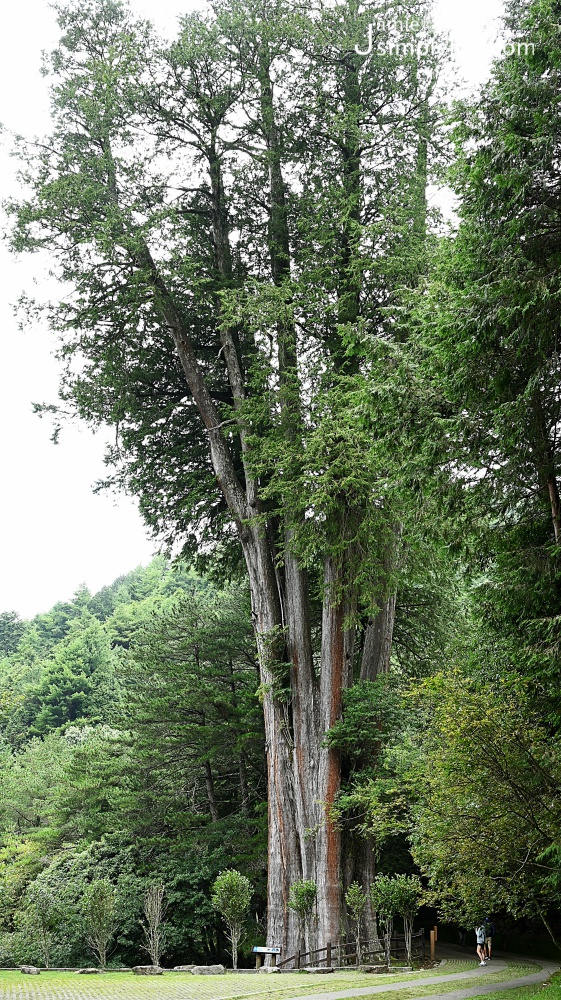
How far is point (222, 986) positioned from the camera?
1092cm

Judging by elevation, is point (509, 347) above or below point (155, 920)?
above

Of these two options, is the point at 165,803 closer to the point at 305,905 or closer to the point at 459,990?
the point at 305,905

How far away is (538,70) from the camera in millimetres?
7125

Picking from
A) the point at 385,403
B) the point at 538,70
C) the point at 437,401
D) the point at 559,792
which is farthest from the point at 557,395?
the point at 559,792

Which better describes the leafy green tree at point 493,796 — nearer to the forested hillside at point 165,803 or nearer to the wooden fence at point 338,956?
the wooden fence at point 338,956

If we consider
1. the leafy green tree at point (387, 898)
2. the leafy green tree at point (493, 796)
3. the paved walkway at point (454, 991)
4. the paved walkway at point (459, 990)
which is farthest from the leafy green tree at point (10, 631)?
the leafy green tree at point (493, 796)

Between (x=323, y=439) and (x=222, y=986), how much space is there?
26.0ft

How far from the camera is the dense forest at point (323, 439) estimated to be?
25.8ft

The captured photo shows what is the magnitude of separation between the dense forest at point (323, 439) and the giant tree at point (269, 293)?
2.9 inches

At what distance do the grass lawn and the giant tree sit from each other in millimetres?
2154

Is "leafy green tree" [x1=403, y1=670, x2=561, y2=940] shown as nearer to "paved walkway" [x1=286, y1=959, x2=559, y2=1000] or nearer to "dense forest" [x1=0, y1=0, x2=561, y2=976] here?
"dense forest" [x1=0, y1=0, x2=561, y2=976]

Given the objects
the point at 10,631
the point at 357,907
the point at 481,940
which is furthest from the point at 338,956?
the point at 10,631

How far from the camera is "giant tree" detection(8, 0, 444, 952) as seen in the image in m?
14.4

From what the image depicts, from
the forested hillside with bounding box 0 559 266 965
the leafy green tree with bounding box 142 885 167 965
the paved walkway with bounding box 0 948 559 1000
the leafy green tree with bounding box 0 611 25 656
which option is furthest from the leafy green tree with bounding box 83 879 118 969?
the leafy green tree with bounding box 0 611 25 656
